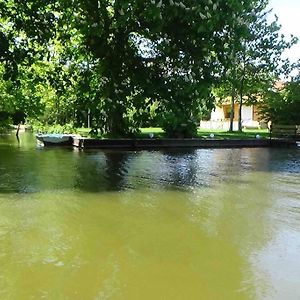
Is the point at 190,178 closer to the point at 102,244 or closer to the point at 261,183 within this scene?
the point at 261,183

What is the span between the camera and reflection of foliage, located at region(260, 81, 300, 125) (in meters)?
34.0

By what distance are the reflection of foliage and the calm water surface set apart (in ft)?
69.8

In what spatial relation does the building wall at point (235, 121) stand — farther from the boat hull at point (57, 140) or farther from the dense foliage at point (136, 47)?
the dense foliage at point (136, 47)

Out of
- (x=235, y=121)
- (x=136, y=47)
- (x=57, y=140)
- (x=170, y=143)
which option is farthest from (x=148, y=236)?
(x=235, y=121)

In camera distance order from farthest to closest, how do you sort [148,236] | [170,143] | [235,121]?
[235,121], [170,143], [148,236]

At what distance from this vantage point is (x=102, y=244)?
648 centimetres

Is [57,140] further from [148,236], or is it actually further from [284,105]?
[148,236]

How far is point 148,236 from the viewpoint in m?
6.98

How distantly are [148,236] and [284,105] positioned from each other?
2993 cm

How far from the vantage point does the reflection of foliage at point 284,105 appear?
3397 cm

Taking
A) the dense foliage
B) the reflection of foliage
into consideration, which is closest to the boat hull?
the dense foliage

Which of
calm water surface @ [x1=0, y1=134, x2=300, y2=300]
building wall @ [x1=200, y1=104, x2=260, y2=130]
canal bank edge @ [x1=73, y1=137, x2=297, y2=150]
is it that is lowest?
calm water surface @ [x1=0, y1=134, x2=300, y2=300]

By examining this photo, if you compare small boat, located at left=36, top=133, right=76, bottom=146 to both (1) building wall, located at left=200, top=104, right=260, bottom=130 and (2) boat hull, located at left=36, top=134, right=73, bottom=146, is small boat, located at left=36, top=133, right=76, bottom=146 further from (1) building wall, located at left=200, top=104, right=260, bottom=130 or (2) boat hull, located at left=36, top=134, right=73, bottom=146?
(1) building wall, located at left=200, top=104, right=260, bottom=130

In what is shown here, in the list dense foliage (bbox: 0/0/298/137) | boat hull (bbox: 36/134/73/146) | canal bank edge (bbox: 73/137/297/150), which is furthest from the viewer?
boat hull (bbox: 36/134/73/146)
